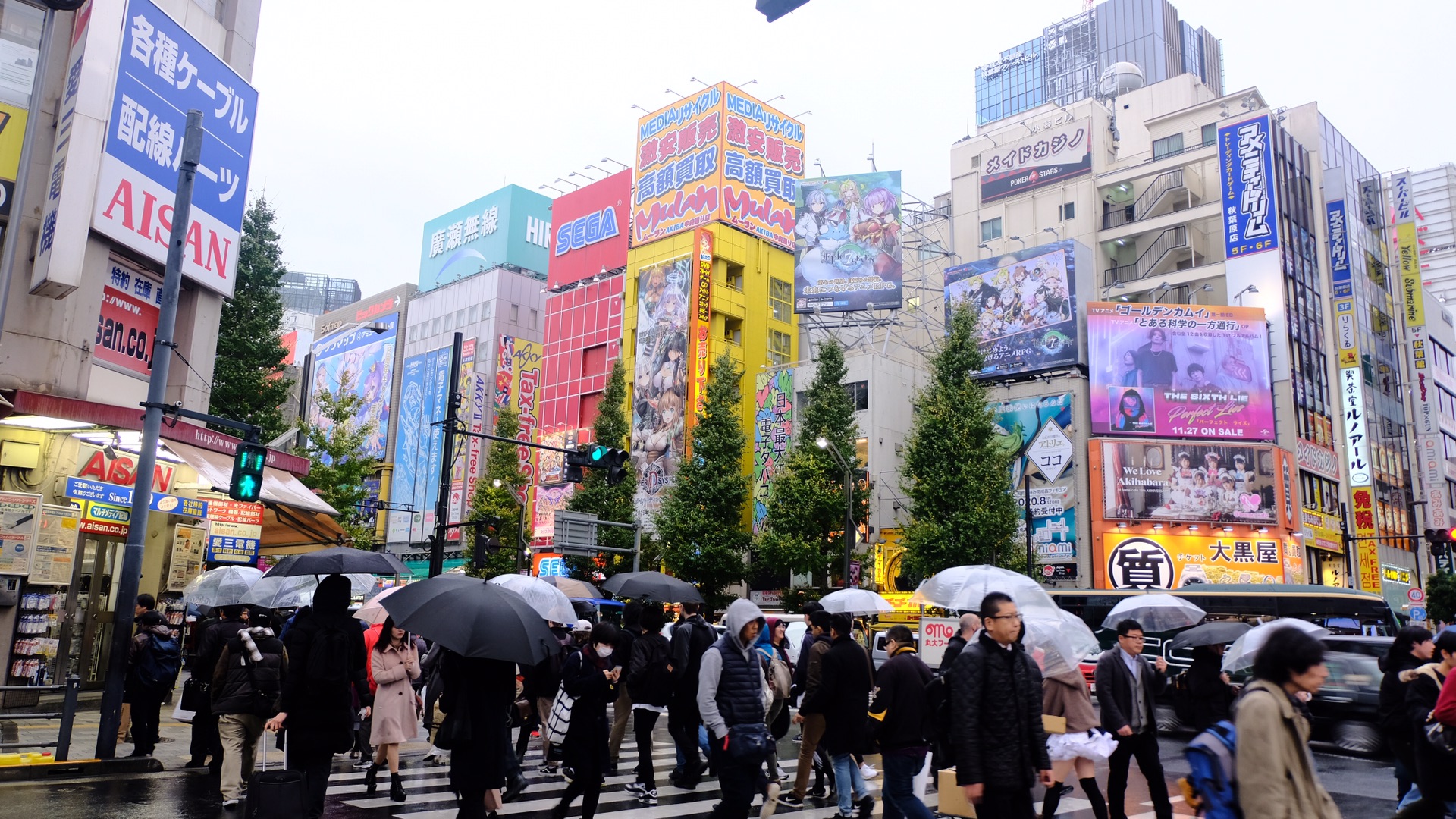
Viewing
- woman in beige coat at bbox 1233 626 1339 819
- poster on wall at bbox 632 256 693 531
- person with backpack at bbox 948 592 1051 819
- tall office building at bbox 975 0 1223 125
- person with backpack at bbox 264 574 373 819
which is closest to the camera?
woman in beige coat at bbox 1233 626 1339 819

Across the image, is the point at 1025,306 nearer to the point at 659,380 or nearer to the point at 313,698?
the point at 659,380

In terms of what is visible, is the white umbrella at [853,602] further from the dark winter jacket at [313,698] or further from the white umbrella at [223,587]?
the white umbrella at [223,587]

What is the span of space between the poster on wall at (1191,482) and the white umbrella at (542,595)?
30.5 m

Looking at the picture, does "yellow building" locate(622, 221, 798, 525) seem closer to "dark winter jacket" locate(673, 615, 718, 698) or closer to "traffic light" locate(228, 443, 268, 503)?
"traffic light" locate(228, 443, 268, 503)

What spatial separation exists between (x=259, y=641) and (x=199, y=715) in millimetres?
2517

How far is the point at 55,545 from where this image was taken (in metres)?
15.1

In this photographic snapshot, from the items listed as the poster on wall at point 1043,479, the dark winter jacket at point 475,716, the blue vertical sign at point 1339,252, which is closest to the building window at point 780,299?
the poster on wall at point 1043,479

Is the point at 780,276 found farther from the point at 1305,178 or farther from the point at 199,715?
the point at 199,715

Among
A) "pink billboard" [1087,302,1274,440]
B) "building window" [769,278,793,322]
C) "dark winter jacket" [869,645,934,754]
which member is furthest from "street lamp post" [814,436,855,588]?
"dark winter jacket" [869,645,934,754]

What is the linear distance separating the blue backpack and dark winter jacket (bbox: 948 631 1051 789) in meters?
1.24

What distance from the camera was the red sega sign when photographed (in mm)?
58156

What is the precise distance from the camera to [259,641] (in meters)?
8.59

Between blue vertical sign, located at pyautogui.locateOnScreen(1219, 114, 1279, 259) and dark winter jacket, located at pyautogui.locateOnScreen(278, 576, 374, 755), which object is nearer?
dark winter jacket, located at pyautogui.locateOnScreen(278, 576, 374, 755)

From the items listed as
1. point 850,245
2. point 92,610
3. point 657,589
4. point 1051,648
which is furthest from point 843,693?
point 850,245
